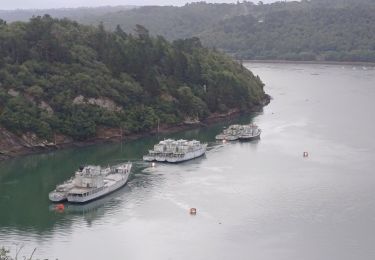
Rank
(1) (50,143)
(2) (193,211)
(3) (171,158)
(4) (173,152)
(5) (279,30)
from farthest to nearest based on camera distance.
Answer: (5) (279,30) < (1) (50,143) < (4) (173,152) < (3) (171,158) < (2) (193,211)

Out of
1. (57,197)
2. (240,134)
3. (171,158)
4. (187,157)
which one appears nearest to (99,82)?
(240,134)

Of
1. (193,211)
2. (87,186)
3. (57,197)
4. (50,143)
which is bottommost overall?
(193,211)

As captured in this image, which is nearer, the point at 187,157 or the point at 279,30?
the point at 187,157

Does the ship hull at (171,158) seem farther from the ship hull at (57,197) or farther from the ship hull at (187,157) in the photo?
the ship hull at (57,197)

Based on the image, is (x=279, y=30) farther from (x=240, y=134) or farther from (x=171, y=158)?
(x=171, y=158)

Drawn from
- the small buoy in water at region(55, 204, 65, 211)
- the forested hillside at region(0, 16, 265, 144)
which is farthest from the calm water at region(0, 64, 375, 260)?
the forested hillside at region(0, 16, 265, 144)

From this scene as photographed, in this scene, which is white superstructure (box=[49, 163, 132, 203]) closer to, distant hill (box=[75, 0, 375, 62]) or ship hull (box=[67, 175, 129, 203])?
ship hull (box=[67, 175, 129, 203])

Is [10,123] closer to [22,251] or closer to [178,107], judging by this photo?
[178,107]

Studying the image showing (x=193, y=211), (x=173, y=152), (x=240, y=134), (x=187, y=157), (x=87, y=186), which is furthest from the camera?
(x=240, y=134)
